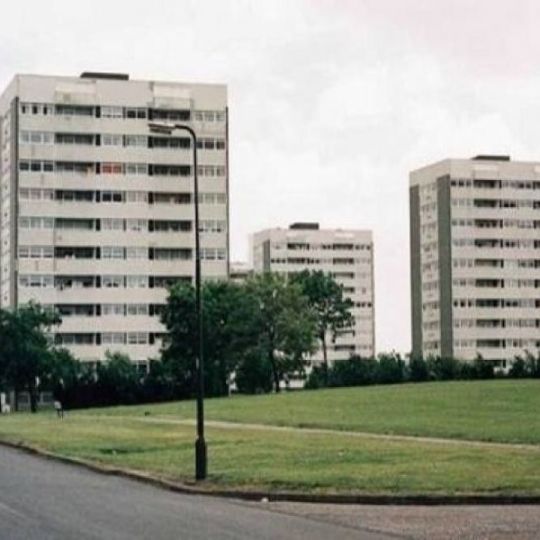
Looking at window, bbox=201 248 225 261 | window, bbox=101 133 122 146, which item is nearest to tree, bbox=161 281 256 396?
window, bbox=201 248 225 261

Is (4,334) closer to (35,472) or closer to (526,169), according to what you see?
(35,472)

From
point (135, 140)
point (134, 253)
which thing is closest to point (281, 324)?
point (134, 253)

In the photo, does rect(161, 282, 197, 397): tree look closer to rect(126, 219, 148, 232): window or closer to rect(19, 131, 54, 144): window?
rect(126, 219, 148, 232): window

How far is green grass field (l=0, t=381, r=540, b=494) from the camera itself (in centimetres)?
2714

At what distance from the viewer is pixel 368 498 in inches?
958

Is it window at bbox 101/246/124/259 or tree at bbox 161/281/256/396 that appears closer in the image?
tree at bbox 161/281/256/396

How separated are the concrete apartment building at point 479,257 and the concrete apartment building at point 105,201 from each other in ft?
140

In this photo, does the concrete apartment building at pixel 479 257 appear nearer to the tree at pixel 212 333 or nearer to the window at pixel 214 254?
the window at pixel 214 254

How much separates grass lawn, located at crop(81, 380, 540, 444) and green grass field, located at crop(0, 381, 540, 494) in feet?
0.20

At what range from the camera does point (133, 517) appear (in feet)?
71.6

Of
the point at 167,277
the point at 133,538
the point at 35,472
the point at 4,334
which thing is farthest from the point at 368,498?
the point at 167,277

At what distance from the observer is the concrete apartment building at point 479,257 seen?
570 feet

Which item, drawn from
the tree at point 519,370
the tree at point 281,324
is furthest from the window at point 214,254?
the tree at point 519,370

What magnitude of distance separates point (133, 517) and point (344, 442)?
59.5ft
